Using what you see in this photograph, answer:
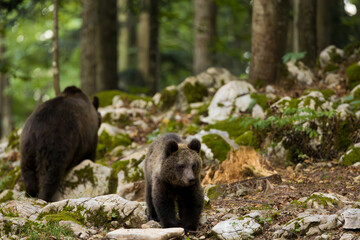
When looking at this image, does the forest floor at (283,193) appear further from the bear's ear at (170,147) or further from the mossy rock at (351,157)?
the bear's ear at (170,147)

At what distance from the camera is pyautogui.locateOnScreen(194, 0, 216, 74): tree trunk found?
17.4 m

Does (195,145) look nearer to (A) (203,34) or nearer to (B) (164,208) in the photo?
(B) (164,208)

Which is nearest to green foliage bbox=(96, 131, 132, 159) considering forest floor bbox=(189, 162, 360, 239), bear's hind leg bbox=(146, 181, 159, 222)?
forest floor bbox=(189, 162, 360, 239)

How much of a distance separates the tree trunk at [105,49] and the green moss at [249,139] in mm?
9298

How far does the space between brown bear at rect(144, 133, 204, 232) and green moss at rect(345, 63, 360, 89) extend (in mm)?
6480

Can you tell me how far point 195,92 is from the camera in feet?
44.1

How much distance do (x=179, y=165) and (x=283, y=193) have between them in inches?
79.2

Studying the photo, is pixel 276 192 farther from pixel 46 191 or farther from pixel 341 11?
pixel 341 11

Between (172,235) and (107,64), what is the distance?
13517mm

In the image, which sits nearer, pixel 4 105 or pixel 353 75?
pixel 353 75

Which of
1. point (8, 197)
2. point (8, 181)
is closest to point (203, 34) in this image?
point (8, 181)

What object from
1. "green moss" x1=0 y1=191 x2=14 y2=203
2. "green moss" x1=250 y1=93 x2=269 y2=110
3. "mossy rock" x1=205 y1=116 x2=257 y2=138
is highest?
"green moss" x1=250 y1=93 x2=269 y2=110

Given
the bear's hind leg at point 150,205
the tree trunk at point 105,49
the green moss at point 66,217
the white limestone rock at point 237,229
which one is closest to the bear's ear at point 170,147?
the bear's hind leg at point 150,205

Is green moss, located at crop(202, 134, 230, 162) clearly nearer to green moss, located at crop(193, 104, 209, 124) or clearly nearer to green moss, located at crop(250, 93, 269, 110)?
green moss, located at crop(250, 93, 269, 110)
